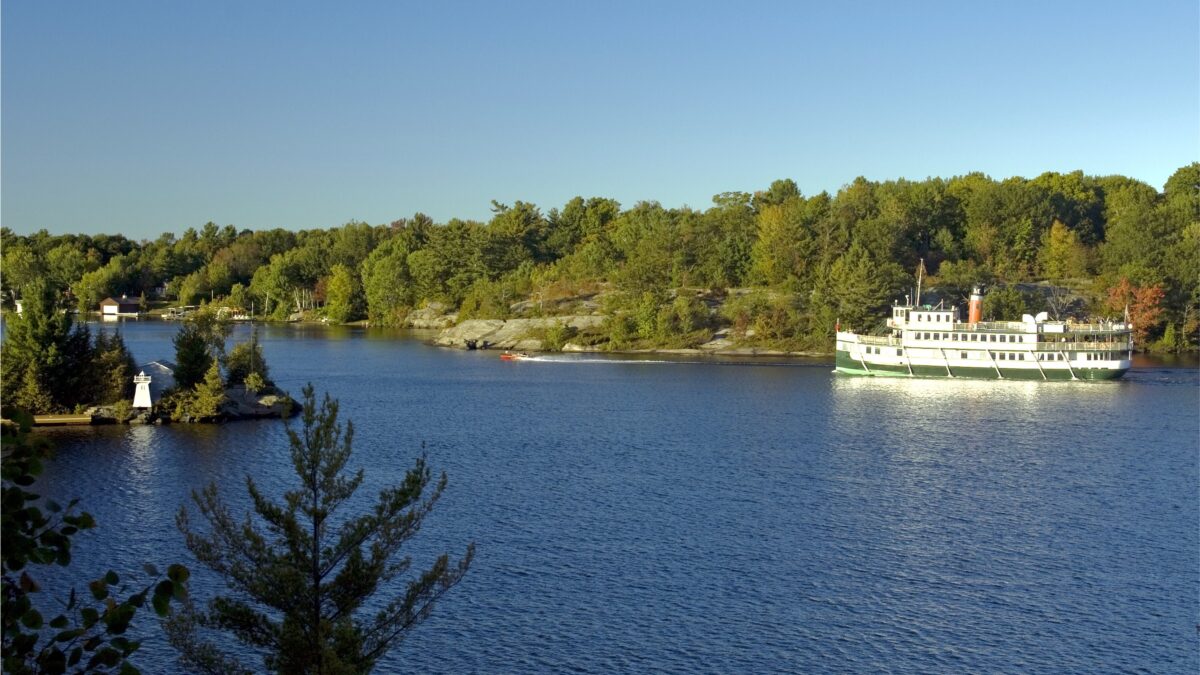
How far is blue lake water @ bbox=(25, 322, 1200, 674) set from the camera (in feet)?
89.8

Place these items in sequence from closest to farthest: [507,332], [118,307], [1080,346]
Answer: [1080,346]
[507,332]
[118,307]

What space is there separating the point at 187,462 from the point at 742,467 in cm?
2278

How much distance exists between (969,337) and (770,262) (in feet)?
128

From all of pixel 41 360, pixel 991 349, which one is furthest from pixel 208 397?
pixel 991 349

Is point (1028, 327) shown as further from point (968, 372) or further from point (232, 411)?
point (232, 411)

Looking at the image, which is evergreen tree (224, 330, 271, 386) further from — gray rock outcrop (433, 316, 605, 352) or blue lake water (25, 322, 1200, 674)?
gray rock outcrop (433, 316, 605, 352)

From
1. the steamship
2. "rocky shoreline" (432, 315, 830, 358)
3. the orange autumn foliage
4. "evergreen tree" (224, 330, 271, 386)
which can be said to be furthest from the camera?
the orange autumn foliage

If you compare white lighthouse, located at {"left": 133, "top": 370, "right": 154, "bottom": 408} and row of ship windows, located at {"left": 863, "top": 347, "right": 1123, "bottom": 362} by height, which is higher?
row of ship windows, located at {"left": 863, "top": 347, "right": 1123, "bottom": 362}

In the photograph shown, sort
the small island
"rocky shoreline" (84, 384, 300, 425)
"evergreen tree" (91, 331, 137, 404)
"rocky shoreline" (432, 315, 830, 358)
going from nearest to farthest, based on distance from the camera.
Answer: the small island < "rocky shoreline" (84, 384, 300, 425) < "evergreen tree" (91, 331, 137, 404) < "rocky shoreline" (432, 315, 830, 358)

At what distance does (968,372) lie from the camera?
81000 mm

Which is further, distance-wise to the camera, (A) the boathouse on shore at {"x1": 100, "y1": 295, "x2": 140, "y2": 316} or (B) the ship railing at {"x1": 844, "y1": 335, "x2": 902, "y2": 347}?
(A) the boathouse on shore at {"x1": 100, "y1": 295, "x2": 140, "y2": 316}

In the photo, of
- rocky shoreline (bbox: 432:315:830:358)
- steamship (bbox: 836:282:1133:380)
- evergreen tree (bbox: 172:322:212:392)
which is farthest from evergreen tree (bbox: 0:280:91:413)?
rocky shoreline (bbox: 432:315:830:358)

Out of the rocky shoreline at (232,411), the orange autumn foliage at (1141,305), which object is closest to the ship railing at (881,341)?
the orange autumn foliage at (1141,305)

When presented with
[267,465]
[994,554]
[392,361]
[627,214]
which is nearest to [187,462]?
[267,465]
